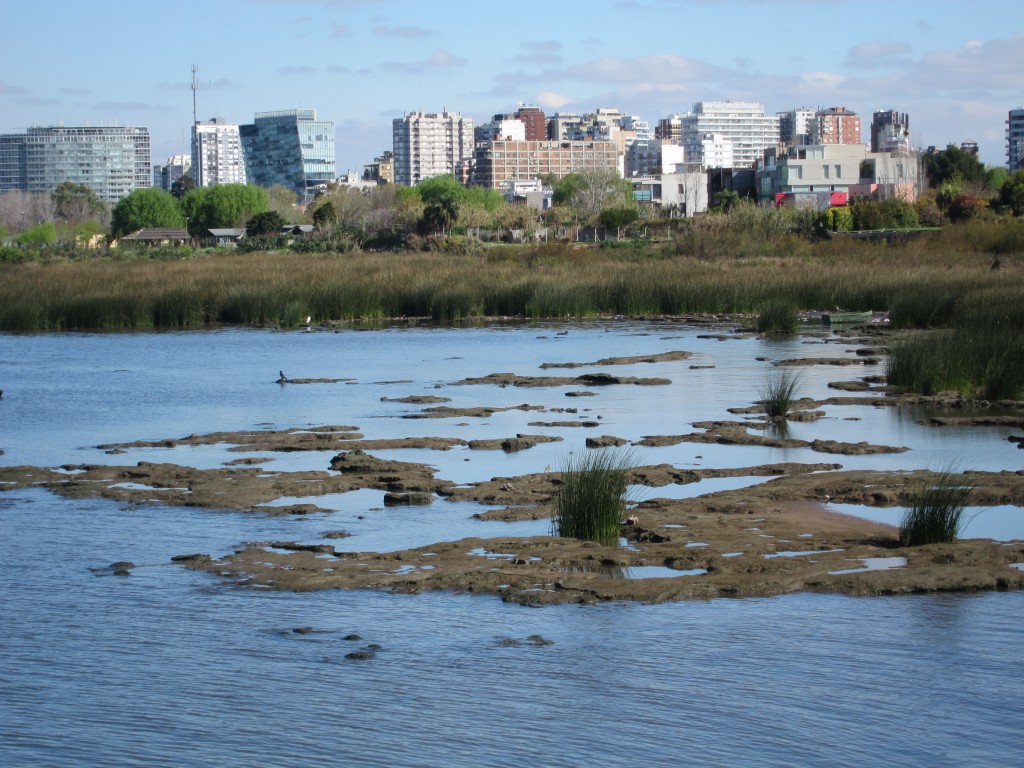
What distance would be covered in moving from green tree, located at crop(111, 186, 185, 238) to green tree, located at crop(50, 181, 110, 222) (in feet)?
89.4

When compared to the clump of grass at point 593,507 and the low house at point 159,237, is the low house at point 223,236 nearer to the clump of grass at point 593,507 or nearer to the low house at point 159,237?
the low house at point 159,237

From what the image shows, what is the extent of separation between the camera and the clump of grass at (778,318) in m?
34.2

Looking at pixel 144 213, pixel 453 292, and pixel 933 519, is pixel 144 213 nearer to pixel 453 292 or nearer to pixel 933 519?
pixel 453 292

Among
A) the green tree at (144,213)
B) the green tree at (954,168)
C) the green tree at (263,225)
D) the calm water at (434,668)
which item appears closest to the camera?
the calm water at (434,668)

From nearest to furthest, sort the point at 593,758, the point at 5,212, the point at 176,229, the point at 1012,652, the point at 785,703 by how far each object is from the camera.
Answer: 1. the point at 593,758
2. the point at 785,703
3. the point at 1012,652
4. the point at 176,229
5. the point at 5,212

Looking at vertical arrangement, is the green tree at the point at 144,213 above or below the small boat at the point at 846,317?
above

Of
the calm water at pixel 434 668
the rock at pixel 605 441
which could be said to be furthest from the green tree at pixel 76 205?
the calm water at pixel 434 668

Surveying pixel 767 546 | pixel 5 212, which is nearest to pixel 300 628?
pixel 767 546

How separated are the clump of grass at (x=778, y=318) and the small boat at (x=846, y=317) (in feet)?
6.84

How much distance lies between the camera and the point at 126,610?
1008cm

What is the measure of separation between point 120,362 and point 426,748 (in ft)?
83.7

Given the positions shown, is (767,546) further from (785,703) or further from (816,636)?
(785,703)

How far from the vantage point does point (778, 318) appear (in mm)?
34312

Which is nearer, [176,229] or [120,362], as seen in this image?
[120,362]
